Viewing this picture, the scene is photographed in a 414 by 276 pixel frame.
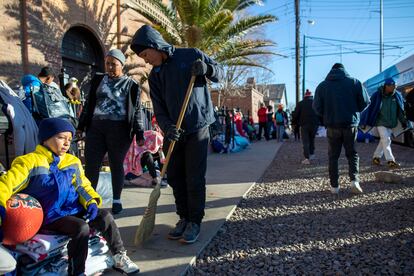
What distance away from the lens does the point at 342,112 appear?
5.02 metres

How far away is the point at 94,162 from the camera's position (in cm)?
388

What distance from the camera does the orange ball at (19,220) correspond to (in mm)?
2113

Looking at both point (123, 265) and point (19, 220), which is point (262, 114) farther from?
point (19, 220)

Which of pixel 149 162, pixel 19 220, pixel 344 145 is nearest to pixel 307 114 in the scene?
pixel 344 145

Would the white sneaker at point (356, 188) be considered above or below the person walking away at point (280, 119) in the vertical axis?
below

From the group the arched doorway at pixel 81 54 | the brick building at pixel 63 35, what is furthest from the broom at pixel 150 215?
the arched doorway at pixel 81 54

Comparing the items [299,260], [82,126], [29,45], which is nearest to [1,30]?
[29,45]

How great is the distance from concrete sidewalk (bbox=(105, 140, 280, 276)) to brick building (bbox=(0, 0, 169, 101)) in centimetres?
414

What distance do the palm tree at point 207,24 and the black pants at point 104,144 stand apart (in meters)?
6.86

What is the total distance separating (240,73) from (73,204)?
30.1 meters

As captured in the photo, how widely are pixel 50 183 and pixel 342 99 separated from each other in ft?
13.7

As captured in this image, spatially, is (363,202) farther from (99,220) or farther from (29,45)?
(29,45)

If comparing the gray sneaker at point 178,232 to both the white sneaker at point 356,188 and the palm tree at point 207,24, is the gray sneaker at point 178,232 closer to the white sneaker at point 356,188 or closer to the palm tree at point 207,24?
the white sneaker at point 356,188

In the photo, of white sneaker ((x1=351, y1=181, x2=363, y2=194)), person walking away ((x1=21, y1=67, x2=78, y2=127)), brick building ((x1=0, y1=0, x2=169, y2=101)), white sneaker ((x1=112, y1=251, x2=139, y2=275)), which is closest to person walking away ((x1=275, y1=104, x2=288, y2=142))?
brick building ((x1=0, y1=0, x2=169, y2=101))
